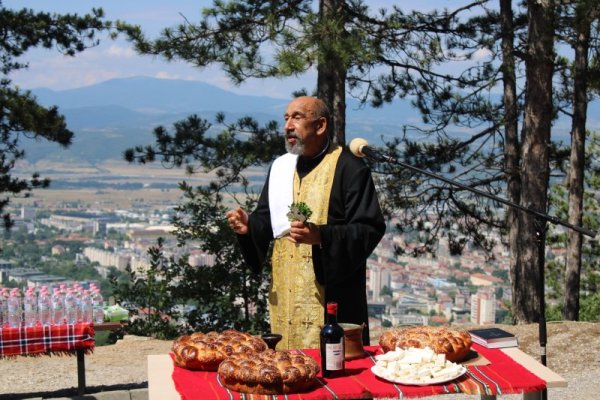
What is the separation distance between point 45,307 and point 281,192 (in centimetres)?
221

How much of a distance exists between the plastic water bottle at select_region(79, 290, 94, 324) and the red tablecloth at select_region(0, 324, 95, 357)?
0.05 metres

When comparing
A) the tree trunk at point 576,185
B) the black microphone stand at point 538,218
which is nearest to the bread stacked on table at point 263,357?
the black microphone stand at point 538,218

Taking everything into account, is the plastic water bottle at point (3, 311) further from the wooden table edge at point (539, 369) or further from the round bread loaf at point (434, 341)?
the wooden table edge at point (539, 369)

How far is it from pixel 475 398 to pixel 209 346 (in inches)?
144

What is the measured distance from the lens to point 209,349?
12.6 ft

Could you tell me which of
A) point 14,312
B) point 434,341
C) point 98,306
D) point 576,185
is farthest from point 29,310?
point 576,185

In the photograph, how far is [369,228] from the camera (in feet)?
14.0

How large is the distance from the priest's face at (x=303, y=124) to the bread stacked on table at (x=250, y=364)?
1.03 meters

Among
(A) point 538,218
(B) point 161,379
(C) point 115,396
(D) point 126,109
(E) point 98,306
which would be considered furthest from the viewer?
(D) point 126,109

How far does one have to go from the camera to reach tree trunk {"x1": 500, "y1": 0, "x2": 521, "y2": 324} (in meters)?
11.1

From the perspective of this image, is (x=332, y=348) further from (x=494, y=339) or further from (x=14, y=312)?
(x=14, y=312)

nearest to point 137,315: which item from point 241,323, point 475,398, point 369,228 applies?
point 241,323

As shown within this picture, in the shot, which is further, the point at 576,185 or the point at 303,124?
the point at 576,185

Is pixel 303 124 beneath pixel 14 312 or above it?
above
